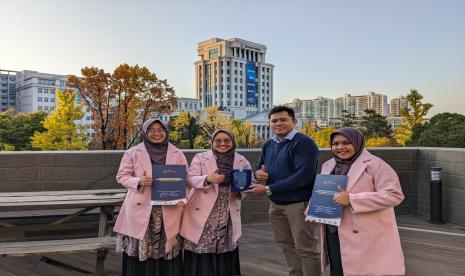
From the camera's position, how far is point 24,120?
138 feet

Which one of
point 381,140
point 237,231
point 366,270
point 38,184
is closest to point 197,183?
point 237,231

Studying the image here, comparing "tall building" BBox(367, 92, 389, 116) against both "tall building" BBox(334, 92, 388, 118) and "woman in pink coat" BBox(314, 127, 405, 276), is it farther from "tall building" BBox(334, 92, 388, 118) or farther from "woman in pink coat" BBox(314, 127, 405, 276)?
"woman in pink coat" BBox(314, 127, 405, 276)

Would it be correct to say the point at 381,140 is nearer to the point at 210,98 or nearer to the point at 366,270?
the point at 366,270

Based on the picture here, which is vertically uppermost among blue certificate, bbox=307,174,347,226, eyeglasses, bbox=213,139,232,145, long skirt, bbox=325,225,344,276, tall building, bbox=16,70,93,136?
tall building, bbox=16,70,93,136

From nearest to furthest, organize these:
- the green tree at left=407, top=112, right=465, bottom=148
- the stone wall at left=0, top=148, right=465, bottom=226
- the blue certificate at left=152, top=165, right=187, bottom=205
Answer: the blue certificate at left=152, top=165, right=187, bottom=205 < the stone wall at left=0, top=148, right=465, bottom=226 < the green tree at left=407, top=112, right=465, bottom=148

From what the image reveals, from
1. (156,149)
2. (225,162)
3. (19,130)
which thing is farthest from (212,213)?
(19,130)

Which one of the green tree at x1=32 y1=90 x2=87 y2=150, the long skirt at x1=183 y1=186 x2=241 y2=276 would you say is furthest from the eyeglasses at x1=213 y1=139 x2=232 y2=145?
the green tree at x1=32 y1=90 x2=87 y2=150

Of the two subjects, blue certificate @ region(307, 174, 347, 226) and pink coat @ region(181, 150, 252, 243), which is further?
pink coat @ region(181, 150, 252, 243)

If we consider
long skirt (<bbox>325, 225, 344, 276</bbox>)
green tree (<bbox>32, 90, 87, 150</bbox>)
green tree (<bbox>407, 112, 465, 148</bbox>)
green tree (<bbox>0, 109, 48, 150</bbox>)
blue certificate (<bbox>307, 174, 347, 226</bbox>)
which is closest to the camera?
blue certificate (<bbox>307, 174, 347, 226</bbox>)

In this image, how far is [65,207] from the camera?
11.0ft

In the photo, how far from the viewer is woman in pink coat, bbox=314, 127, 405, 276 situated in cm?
205

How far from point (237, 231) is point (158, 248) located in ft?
2.09

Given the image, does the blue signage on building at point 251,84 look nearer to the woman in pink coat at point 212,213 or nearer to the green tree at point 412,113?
the green tree at point 412,113

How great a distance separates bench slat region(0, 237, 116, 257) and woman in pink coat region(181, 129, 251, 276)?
73cm
